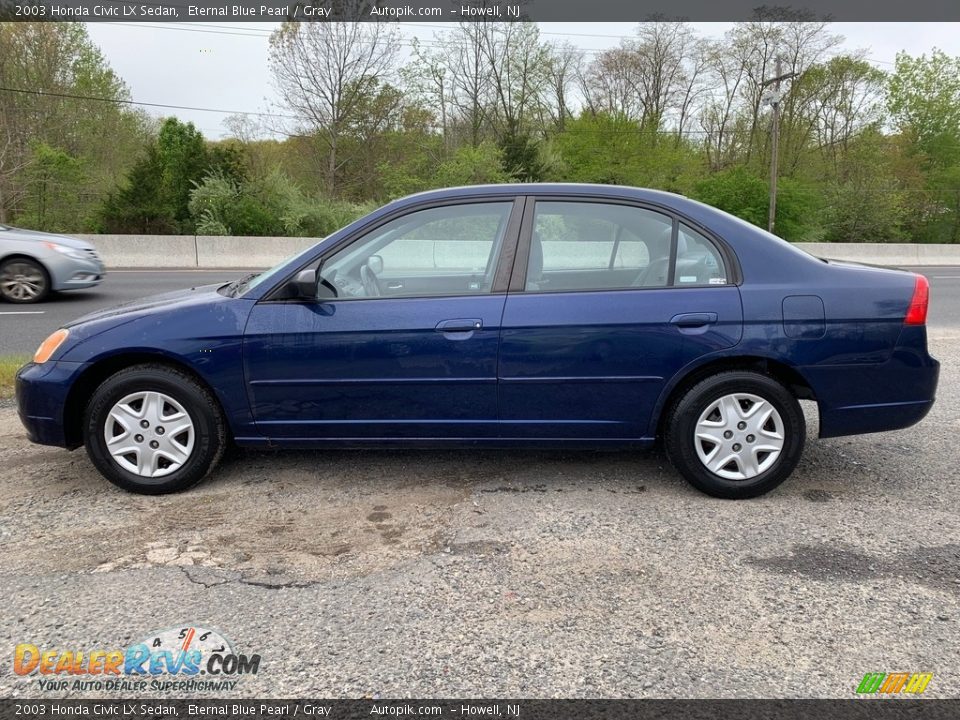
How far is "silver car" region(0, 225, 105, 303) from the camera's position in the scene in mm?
10672

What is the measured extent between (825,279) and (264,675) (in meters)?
3.09

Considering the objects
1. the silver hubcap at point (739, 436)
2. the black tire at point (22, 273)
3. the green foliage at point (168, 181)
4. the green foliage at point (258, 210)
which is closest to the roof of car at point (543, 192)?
the silver hubcap at point (739, 436)

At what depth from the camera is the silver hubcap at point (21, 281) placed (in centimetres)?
1066

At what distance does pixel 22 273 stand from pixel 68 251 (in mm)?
718

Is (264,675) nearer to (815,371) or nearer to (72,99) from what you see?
(815,371)

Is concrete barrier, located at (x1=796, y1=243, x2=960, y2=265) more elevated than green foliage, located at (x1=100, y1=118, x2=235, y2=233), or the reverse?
green foliage, located at (x1=100, y1=118, x2=235, y2=233)

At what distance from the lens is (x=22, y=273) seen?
1070 centimetres

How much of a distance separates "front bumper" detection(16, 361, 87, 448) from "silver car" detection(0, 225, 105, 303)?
837 centimetres

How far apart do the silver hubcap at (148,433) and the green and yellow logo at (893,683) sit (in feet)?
10.2

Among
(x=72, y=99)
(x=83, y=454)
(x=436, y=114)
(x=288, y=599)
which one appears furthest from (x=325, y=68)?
(x=288, y=599)

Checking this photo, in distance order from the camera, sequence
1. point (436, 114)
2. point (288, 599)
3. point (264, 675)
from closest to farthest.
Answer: point (264, 675) < point (288, 599) < point (436, 114)

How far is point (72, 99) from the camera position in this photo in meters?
29.9

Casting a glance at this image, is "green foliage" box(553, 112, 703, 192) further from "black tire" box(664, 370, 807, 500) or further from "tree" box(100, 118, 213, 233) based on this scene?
"black tire" box(664, 370, 807, 500)

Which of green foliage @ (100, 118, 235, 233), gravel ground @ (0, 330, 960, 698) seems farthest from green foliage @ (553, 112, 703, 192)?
gravel ground @ (0, 330, 960, 698)
